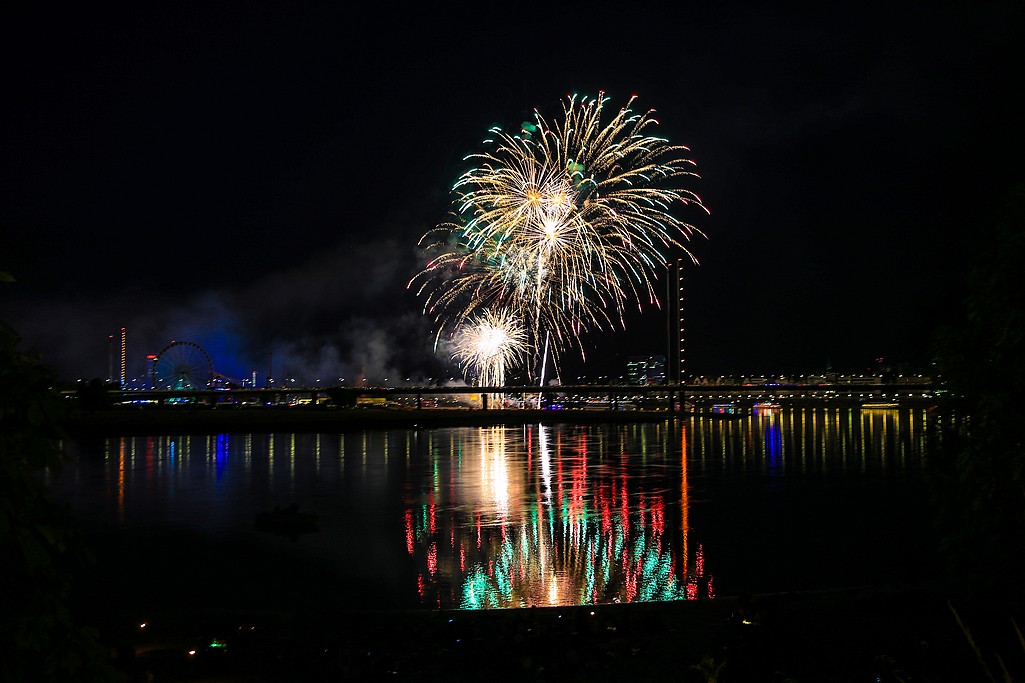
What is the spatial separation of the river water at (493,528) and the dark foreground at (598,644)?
1.36 meters

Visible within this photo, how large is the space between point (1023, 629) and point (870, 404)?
5426 inches

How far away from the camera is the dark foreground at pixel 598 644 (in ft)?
23.6

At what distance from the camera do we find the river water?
11.2m

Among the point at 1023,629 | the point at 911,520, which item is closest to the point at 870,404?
the point at 911,520

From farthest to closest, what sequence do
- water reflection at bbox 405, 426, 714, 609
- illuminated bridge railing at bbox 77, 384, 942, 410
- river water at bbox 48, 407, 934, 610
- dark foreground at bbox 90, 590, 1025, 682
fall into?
illuminated bridge railing at bbox 77, 384, 942, 410
river water at bbox 48, 407, 934, 610
water reflection at bbox 405, 426, 714, 609
dark foreground at bbox 90, 590, 1025, 682

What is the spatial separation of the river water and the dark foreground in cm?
136

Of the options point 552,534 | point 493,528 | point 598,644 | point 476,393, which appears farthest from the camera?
point 476,393

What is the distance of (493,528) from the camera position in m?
15.9

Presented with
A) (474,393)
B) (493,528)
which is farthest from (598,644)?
(474,393)

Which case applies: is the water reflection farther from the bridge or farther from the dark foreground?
the bridge

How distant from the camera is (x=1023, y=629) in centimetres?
730

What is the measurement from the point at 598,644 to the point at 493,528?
800 cm

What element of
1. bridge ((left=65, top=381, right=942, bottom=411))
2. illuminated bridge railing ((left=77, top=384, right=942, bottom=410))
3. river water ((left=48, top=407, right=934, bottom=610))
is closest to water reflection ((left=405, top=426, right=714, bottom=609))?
river water ((left=48, top=407, right=934, bottom=610))

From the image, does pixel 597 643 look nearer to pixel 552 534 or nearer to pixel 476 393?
pixel 552 534
